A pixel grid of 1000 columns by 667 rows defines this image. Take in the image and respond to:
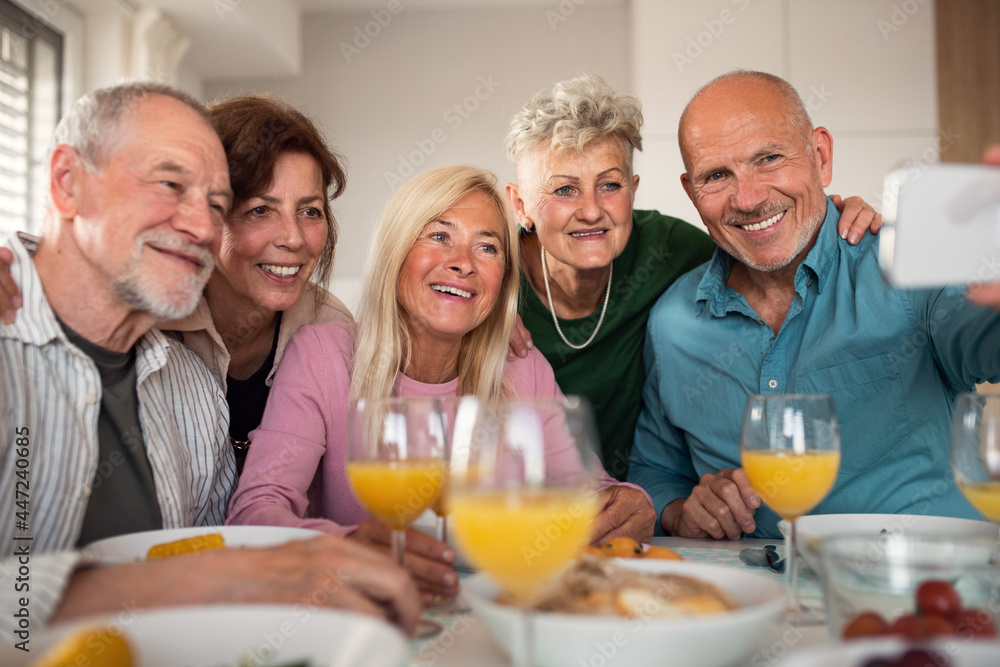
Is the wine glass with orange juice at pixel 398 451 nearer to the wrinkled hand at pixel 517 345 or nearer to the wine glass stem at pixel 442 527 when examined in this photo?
the wine glass stem at pixel 442 527

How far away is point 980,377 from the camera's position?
1764mm

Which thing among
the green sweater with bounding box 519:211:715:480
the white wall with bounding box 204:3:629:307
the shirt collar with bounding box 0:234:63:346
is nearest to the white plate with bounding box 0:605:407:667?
the shirt collar with bounding box 0:234:63:346

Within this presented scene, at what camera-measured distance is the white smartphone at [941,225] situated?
72 centimetres

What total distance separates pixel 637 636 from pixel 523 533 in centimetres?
13

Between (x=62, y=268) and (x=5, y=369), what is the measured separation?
0.69 ft

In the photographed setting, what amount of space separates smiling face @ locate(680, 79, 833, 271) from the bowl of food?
1.27 meters

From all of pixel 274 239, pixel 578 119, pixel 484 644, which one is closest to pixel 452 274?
pixel 274 239

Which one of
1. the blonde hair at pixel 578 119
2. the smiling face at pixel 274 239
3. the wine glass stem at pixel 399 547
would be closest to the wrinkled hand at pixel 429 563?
the wine glass stem at pixel 399 547

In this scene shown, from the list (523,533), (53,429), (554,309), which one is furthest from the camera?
(554,309)

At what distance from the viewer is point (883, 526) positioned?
4.07 ft

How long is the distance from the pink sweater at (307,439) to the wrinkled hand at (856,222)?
83 centimetres

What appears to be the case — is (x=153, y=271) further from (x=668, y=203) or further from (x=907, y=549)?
(x=668, y=203)

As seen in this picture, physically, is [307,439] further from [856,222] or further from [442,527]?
[856,222]

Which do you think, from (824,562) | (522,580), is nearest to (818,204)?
(824,562)
